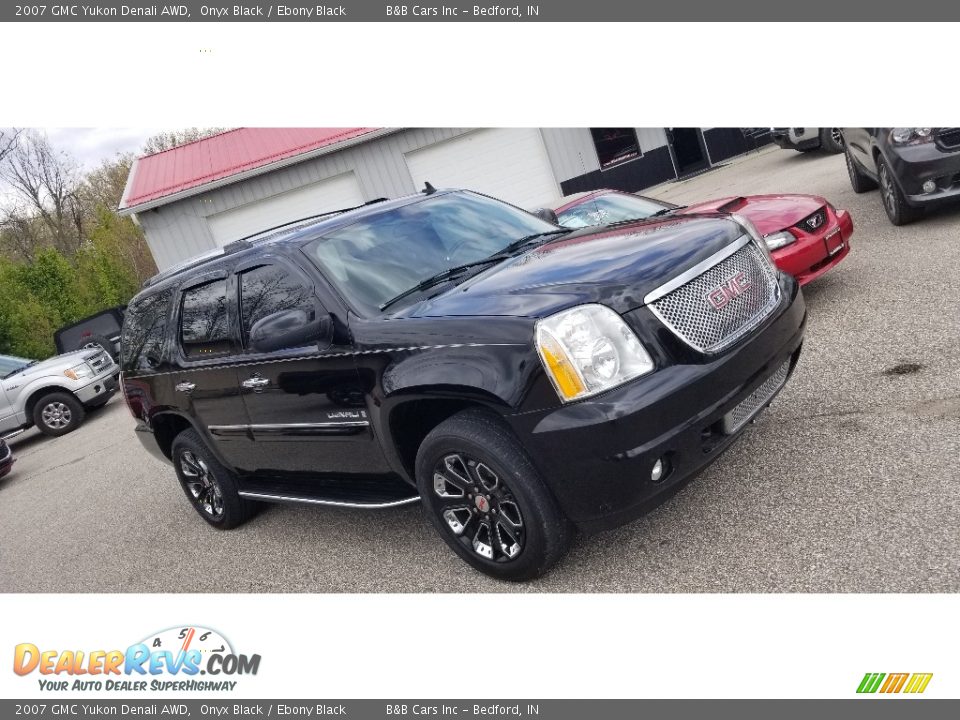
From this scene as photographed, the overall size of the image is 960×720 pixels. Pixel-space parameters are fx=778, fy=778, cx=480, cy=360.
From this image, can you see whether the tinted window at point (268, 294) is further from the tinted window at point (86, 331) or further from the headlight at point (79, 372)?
the tinted window at point (86, 331)

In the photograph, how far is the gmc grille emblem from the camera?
3.48m

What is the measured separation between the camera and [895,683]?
8.92 ft

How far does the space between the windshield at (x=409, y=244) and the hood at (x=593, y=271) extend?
1.10 ft

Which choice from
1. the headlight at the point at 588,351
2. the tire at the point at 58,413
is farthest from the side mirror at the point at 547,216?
the tire at the point at 58,413

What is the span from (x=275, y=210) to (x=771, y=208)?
15333mm

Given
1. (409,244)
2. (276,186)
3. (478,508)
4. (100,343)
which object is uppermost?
(276,186)

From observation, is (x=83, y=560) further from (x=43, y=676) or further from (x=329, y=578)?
(x=329, y=578)

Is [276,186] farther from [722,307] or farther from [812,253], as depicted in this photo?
[722,307]

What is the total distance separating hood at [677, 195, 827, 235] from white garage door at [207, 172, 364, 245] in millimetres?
14119

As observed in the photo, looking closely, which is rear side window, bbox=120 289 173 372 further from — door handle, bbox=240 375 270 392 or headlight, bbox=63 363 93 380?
headlight, bbox=63 363 93 380

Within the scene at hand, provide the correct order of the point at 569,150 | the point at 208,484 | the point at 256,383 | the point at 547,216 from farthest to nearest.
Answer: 1. the point at 569,150
2. the point at 208,484
3. the point at 547,216
4. the point at 256,383

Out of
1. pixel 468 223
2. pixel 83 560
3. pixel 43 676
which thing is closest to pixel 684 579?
pixel 468 223

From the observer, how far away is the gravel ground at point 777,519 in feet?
10.7

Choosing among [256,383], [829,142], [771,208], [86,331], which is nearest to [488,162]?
[829,142]
